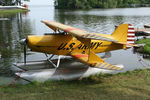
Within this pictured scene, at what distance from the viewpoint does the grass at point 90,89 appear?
5.32 m

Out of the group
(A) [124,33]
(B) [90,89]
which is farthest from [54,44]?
(A) [124,33]

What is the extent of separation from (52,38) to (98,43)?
6.94ft

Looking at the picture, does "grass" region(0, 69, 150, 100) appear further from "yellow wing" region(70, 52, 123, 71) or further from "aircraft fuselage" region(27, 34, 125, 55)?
"aircraft fuselage" region(27, 34, 125, 55)

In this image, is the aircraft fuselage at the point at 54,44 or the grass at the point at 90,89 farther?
the aircraft fuselage at the point at 54,44

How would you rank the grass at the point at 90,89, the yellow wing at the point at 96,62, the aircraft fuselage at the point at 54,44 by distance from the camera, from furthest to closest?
the aircraft fuselage at the point at 54,44
the yellow wing at the point at 96,62
the grass at the point at 90,89

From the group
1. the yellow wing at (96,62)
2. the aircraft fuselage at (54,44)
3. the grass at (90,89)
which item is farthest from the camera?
the aircraft fuselage at (54,44)

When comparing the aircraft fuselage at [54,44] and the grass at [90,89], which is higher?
the aircraft fuselage at [54,44]

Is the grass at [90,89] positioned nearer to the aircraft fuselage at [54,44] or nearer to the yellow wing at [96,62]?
the yellow wing at [96,62]

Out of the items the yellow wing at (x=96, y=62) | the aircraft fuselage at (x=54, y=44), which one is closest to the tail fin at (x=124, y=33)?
the aircraft fuselage at (x=54, y=44)

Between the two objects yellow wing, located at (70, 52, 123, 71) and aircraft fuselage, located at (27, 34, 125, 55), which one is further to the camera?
aircraft fuselage, located at (27, 34, 125, 55)

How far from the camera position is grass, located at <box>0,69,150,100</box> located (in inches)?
210

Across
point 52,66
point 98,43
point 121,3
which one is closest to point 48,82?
point 52,66

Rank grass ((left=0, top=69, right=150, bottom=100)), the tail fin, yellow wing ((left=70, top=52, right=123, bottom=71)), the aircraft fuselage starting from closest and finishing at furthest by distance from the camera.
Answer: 1. grass ((left=0, top=69, right=150, bottom=100))
2. yellow wing ((left=70, top=52, right=123, bottom=71))
3. the aircraft fuselage
4. the tail fin

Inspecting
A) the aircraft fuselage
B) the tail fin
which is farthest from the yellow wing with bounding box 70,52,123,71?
the tail fin
